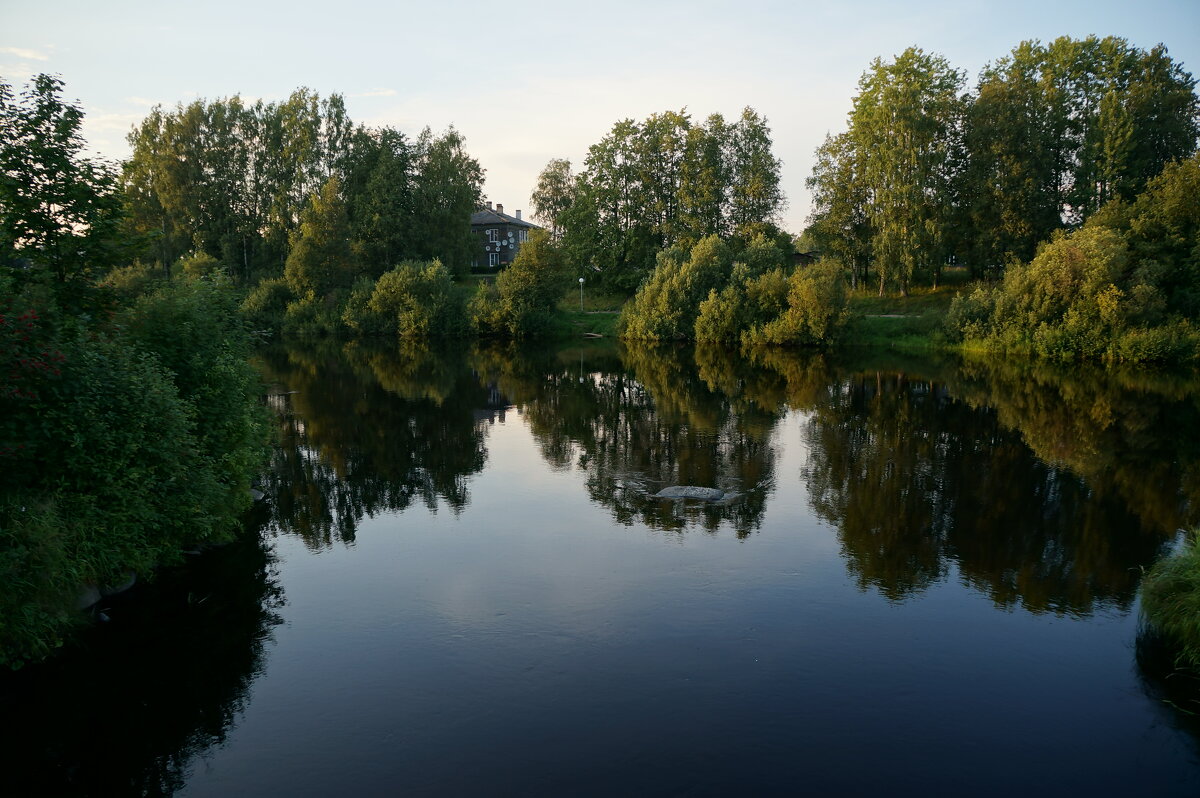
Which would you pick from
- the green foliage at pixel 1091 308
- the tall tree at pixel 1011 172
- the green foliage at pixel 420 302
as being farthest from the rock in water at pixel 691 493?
the green foliage at pixel 420 302

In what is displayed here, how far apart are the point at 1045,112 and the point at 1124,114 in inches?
227

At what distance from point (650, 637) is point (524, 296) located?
54366mm

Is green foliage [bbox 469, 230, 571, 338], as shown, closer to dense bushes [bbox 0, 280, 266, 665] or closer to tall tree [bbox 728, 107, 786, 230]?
tall tree [bbox 728, 107, 786, 230]

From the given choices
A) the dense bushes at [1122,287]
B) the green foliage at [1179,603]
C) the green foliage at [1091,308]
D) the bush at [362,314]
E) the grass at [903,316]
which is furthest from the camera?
the bush at [362,314]

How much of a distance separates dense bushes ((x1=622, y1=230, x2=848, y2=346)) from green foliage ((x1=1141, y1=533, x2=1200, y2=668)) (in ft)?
136

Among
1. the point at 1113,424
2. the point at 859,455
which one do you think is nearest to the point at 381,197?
the point at 859,455

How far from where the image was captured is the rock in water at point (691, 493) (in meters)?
17.1

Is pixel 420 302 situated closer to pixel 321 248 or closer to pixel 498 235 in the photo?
pixel 321 248

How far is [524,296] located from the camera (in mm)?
63312

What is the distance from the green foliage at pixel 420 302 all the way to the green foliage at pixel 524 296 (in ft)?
5.68

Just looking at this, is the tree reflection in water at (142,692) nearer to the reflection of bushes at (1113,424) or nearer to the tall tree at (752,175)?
the reflection of bushes at (1113,424)

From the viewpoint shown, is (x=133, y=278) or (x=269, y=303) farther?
(x=269, y=303)

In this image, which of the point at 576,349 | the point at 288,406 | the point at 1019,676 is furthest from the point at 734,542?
the point at 576,349

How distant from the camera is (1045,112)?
2208 inches
